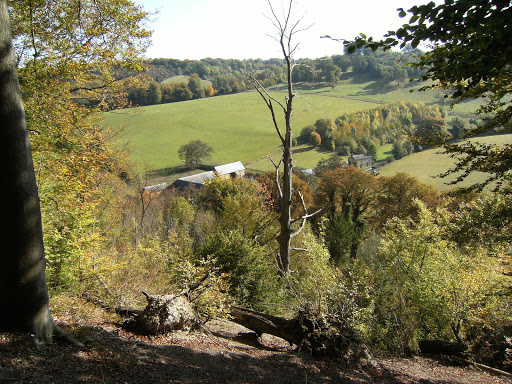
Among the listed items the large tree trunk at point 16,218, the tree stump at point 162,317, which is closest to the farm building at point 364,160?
the tree stump at point 162,317

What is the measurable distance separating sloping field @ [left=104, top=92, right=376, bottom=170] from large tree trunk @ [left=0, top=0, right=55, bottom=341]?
5236cm

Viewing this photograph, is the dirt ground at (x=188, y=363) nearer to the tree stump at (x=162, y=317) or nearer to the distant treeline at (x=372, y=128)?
the tree stump at (x=162, y=317)

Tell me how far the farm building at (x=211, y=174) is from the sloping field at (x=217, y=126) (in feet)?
14.8

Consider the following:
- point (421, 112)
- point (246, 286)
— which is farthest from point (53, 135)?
point (421, 112)

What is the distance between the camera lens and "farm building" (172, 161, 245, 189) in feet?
156

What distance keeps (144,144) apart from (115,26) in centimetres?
5647

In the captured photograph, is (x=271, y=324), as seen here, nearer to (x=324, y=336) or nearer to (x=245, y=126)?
(x=324, y=336)

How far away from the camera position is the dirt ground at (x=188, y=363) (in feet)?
12.1

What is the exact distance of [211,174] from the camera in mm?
50938

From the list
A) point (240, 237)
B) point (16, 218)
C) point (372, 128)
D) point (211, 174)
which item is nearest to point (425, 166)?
point (372, 128)

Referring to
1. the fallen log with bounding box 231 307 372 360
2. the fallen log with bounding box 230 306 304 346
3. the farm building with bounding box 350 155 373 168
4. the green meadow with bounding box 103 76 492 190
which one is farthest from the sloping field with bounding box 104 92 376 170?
the fallen log with bounding box 231 307 372 360

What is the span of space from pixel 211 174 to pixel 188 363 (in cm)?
4649

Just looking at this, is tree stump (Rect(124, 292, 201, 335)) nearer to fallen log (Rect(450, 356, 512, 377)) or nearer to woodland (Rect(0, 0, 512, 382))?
woodland (Rect(0, 0, 512, 382))

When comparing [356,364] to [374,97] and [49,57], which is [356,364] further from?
[374,97]
